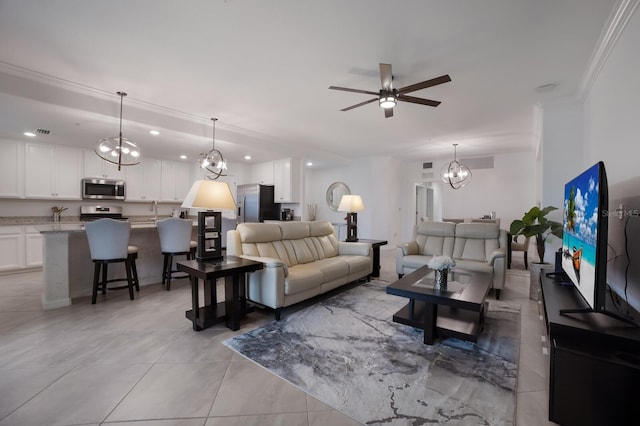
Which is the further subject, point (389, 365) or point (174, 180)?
point (174, 180)

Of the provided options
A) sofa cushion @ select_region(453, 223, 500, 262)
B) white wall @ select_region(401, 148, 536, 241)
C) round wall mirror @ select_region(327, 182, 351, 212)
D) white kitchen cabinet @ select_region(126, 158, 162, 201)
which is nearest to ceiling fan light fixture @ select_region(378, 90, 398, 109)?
sofa cushion @ select_region(453, 223, 500, 262)

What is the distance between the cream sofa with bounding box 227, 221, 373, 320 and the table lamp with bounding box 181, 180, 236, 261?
0.34 metres

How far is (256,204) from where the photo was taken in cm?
683

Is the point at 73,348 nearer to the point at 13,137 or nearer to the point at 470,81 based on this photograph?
the point at 470,81

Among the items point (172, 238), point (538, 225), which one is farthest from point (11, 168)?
point (538, 225)

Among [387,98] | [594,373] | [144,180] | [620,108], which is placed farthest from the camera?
[144,180]

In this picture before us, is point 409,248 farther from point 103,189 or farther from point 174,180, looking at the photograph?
point 103,189

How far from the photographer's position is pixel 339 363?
2.07 meters

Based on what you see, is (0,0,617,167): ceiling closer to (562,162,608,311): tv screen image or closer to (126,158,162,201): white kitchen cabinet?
(562,162,608,311): tv screen image

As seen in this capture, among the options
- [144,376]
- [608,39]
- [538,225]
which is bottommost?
[144,376]

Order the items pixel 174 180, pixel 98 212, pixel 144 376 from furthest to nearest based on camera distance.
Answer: pixel 174 180
pixel 98 212
pixel 144 376

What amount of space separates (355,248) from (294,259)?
1069 millimetres

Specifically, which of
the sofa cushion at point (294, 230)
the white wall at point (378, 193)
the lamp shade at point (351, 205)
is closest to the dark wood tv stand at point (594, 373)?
the sofa cushion at point (294, 230)

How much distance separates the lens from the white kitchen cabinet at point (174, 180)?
22.0 ft
